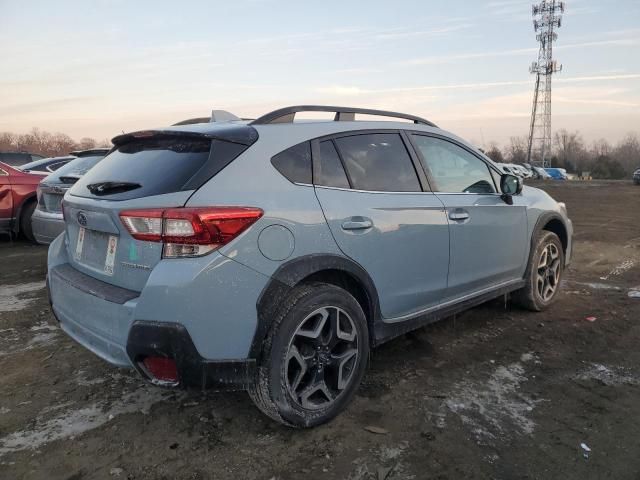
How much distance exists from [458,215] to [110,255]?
7.53 ft

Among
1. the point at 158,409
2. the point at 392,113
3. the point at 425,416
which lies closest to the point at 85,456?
the point at 158,409

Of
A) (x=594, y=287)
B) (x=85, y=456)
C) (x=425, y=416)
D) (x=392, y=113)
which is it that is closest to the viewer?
(x=85, y=456)

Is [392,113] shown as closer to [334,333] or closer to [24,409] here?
[334,333]

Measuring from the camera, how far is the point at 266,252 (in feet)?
8.09

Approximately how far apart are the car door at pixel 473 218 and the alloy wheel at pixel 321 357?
41.7 inches

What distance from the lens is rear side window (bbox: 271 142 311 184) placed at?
106 inches

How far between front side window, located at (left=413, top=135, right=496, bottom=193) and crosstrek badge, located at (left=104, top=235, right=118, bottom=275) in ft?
6.94

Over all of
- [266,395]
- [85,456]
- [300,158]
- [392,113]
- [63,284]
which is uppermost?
[392,113]

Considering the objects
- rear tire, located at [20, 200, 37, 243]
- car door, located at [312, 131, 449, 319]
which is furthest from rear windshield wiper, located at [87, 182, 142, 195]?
rear tire, located at [20, 200, 37, 243]

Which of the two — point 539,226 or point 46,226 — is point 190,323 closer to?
point 539,226

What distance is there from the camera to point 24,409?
301cm

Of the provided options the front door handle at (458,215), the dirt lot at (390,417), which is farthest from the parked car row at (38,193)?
the front door handle at (458,215)

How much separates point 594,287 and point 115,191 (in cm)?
Result: 527

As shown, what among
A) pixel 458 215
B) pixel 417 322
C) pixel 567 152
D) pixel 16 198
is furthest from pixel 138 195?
pixel 567 152
